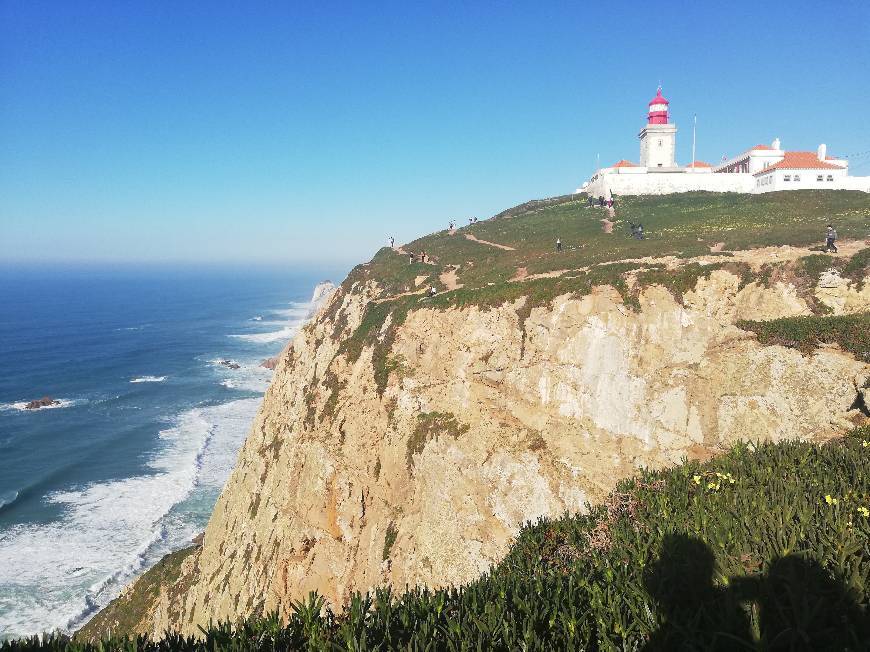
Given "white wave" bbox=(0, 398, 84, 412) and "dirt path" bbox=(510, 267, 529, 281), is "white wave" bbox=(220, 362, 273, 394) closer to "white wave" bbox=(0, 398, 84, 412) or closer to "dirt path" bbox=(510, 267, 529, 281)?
"white wave" bbox=(0, 398, 84, 412)

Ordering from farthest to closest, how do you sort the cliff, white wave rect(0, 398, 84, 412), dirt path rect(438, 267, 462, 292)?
white wave rect(0, 398, 84, 412), dirt path rect(438, 267, 462, 292), the cliff

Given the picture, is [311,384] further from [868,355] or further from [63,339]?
[63,339]

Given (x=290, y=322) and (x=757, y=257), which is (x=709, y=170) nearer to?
(x=757, y=257)

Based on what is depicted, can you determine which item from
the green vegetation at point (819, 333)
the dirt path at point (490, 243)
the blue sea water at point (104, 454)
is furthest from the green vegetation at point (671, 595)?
the dirt path at point (490, 243)

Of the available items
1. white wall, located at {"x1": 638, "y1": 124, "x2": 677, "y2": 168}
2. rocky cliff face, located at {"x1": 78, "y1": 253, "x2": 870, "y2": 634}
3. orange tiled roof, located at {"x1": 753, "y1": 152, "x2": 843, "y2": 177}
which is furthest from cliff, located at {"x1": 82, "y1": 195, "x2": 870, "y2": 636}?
white wall, located at {"x1": 638, "y1": 124, "x2": 677, "y2": 168}

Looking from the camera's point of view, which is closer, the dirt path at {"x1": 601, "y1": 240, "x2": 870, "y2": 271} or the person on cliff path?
the dirt path at {"x1": 601, "y1": 240, "x2": 870, "y2": 271}

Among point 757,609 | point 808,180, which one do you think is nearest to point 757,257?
point 757,609
